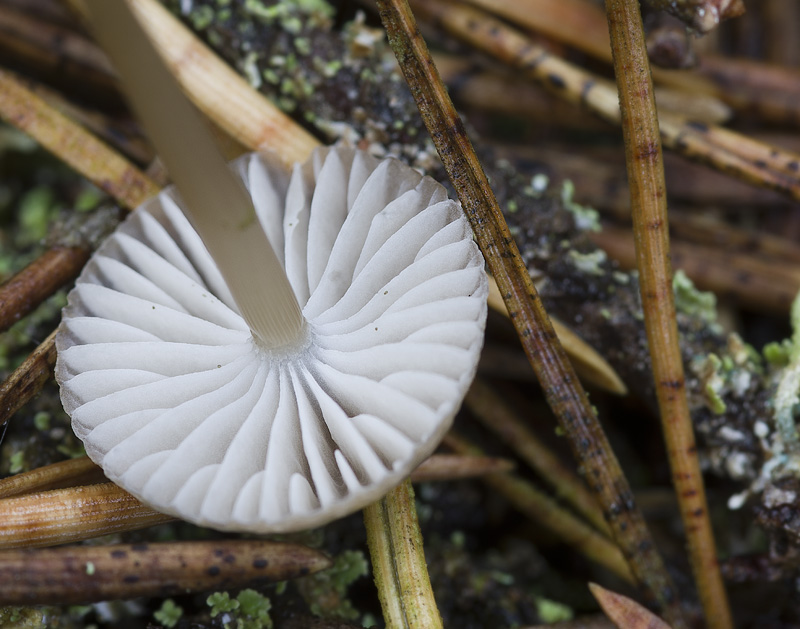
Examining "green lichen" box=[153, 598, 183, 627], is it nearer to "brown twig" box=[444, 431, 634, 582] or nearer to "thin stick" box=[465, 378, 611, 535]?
"brown twig" box=[444, 431, 634, 582]

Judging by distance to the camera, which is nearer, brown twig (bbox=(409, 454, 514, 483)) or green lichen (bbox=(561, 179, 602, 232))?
brown twig (bbox=(409, 454, 514, 483))

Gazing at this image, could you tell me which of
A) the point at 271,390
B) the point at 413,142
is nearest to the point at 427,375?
the point at 271,390

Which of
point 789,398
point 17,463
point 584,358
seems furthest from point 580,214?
point 17,463

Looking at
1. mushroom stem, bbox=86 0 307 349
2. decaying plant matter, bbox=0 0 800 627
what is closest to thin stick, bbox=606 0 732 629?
decaying plant matter, bbox=0 0 800 627

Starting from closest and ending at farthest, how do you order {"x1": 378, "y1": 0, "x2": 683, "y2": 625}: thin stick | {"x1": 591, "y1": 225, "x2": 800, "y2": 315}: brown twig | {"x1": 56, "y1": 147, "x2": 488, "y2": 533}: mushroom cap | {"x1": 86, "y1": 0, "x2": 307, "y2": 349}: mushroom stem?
{"x1": 86, "y1": 0, "x2": 307, "y2": 349}: mushroom stem < {"x1": 56, "y1": 147, "x2": 488, "y2": 533}: mushroom cap < {"x1": 378, "y1": 0, "x2": 683, "y2": 625}: thin stick < {"x1": 591, "y1": 225, "x2": 800, "y2": 315}: brown twig

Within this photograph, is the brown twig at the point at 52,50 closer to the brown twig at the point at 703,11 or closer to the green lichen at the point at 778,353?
the brown twig at the point at 703,11
